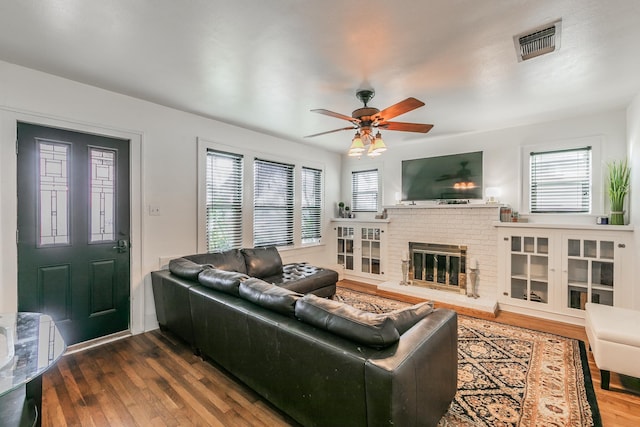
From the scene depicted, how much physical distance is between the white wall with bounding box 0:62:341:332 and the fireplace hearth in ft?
10.7

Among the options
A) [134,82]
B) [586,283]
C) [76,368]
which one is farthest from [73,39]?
[586,283]

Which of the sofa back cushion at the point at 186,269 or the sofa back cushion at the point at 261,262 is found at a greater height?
the sofa back cushion at the point at 186,269

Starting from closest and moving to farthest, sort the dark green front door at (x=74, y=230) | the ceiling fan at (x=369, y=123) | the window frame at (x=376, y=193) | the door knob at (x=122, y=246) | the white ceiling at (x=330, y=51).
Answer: the white ceiling at (x=330, y=51), the dark green front door at (x=74, y=230), the ceiling fan at (x=369, y=123), the door knob at (x=122, y=246), the window frame at (x=376, y=193)

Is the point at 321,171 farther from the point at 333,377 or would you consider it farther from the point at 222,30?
the point at 333,377

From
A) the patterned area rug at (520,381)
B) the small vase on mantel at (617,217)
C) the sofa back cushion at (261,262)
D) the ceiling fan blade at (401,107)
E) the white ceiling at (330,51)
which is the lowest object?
the patterned area rug at (520,381)

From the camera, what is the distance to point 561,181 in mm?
3854

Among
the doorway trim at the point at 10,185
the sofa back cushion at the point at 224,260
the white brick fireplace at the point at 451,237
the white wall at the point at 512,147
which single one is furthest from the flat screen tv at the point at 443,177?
the doorway trim at the point at 10,185

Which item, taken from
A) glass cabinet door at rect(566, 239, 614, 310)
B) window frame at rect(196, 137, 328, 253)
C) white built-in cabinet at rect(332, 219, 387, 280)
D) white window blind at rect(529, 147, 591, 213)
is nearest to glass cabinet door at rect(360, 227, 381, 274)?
white built-in cabinet at rect(332, 219, 387, 280)

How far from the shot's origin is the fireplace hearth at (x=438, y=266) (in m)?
4.37

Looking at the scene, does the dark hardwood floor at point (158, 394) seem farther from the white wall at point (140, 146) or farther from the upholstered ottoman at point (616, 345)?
the white wall at point (140, 146)

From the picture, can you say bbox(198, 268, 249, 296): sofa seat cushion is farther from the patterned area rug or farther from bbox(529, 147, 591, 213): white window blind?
bbox(529, 147, 591, 213): white window blind

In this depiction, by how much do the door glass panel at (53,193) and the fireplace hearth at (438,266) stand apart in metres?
4.63

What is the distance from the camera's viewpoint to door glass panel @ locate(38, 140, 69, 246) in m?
2.63

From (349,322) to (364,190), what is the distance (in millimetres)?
4587
